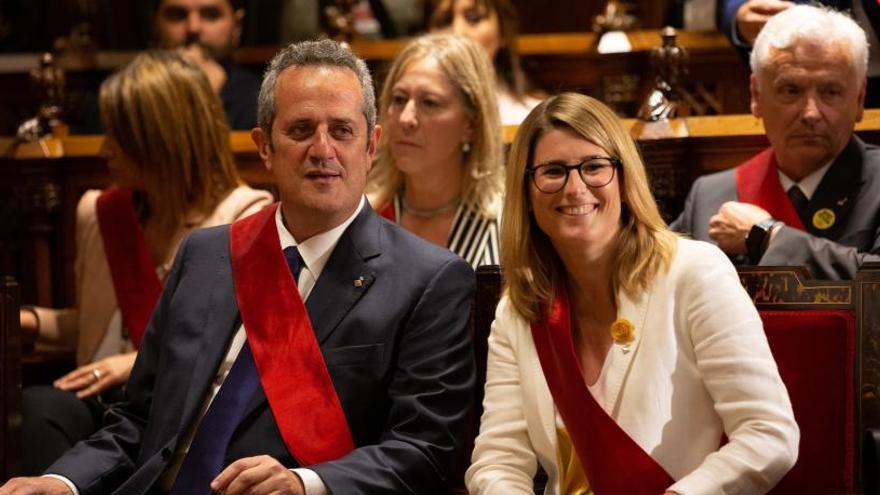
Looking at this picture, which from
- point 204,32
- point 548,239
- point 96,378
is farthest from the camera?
point 204,32

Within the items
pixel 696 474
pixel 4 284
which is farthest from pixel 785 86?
pixel 4 284

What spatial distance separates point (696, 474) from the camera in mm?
2115

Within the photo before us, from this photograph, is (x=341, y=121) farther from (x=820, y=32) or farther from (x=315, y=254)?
(x=820, y=32)

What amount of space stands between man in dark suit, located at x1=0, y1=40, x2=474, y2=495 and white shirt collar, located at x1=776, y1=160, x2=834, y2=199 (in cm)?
84

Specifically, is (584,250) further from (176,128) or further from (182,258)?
(176,128)

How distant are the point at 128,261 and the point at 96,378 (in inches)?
11.8

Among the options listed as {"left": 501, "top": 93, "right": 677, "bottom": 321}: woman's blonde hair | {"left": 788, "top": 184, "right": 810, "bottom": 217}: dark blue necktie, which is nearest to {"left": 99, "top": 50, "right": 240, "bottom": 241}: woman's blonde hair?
{"left": 501, "top": 93, "right": 677, "bottom": 321}: woman's blonde hair

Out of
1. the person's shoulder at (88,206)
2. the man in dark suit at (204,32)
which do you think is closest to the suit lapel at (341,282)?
the person's shoulder at (88,206)

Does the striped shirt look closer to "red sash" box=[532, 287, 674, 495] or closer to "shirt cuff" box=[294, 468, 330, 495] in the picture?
"red sash" box=[532, 287, 674, 495]

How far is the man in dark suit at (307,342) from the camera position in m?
2.39

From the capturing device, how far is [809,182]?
2.93 m

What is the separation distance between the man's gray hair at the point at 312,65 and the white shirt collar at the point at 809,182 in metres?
0.95

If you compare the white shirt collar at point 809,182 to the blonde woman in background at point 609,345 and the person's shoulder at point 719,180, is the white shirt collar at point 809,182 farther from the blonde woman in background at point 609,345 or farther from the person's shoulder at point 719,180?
the blonde woman in background at point 609,345

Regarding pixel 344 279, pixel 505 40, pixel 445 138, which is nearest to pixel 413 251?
pixel 344 279
